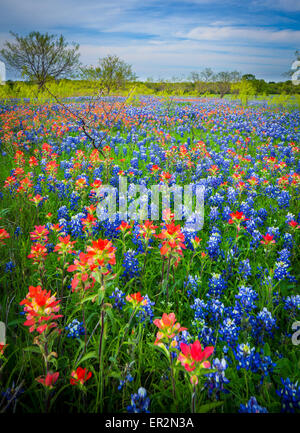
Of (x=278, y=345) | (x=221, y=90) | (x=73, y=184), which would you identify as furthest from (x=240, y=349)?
(x=221, y=90)

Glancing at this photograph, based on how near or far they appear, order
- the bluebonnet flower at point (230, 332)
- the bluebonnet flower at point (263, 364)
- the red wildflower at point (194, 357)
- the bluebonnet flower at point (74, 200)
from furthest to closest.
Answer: the bluebonnet flower at point (74, 200) → the bluebonnet flower at point (230, 332) → the bluebonnet flower at point (263, 364) → the red wildflower at point (194, 357)

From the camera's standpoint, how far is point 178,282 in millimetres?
2756

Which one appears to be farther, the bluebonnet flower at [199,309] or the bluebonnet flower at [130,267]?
the bluebonnet flower at [130,267]

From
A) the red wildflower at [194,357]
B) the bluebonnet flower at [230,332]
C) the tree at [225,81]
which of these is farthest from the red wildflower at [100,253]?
the tree at [225,81]

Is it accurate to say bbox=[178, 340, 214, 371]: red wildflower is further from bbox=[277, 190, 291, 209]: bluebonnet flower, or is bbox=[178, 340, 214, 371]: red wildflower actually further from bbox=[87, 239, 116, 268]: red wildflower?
bbox=[277, 190, 291, 209]: bluebonnet flower

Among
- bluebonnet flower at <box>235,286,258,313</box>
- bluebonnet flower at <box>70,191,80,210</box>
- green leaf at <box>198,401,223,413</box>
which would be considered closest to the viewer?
green leaf at <box>198,401,223,413</box>

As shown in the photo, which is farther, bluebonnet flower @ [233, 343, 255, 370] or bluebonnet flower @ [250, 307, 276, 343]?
bluebonnet flower @ [250, 307, 276, 343]

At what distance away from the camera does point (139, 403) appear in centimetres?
145

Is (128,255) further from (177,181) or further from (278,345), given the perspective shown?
(177,181)

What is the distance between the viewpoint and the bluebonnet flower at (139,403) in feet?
4.70

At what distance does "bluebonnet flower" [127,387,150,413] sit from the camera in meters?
1.43

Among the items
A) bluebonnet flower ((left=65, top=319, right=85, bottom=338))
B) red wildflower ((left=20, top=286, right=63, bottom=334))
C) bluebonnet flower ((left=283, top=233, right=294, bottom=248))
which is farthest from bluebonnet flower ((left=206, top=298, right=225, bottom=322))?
bluebonnet flower ((left=283, top=233, right=294, bottom=248))

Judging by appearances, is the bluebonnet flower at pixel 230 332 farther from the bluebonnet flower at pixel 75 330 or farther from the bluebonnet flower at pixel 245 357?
the bluebonnet flower at pixel 75 330

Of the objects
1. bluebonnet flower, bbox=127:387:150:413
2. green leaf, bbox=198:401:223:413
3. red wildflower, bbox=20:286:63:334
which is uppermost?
red wildflower, bbox=20:286:63:334
